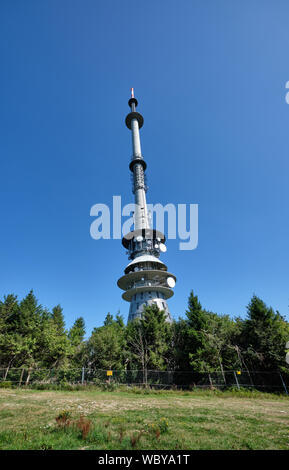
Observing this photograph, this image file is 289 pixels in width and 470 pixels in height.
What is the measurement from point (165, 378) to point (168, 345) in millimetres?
3842

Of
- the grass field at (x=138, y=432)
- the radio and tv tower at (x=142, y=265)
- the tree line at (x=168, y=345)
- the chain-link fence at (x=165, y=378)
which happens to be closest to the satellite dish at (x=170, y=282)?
the radio and tv tower at (x=142, y=265)

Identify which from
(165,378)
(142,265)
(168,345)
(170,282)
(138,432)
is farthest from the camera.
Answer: (142,265)

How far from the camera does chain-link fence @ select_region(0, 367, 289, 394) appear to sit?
22750 mm

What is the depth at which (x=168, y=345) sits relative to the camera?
2853 cm

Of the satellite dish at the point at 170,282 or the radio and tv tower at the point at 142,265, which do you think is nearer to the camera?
the satellite dish at the point at 170,282

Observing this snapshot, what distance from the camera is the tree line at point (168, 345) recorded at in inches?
969

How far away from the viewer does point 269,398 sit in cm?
1877

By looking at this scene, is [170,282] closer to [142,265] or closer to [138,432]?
[142,265]

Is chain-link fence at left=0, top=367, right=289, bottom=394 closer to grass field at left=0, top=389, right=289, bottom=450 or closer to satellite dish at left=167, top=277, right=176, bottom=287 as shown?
grass field at left=0, top=389, right=289, bottom=450

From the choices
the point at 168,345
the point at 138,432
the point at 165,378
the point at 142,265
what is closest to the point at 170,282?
the point at 142,265

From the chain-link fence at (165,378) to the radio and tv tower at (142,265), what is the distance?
11.0 m

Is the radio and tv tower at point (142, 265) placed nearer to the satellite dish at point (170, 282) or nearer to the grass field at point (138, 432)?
the satellite dish at point (170, 282)

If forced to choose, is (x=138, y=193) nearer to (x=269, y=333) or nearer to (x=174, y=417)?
(x=269, y=333)
